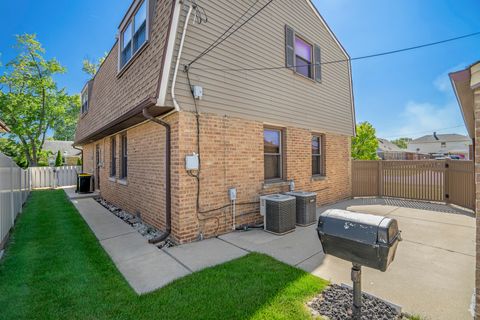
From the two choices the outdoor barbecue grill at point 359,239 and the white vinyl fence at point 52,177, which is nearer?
the outdoor barbecue grill at point 359,239

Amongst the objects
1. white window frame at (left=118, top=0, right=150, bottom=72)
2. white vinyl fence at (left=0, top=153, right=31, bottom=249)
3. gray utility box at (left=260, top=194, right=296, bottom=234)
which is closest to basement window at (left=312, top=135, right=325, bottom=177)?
gray utility box at (left=260, top=194, right=296, bottom=234)

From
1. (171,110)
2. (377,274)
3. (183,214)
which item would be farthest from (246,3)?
(377,274)

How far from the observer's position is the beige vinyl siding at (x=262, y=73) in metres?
5.04

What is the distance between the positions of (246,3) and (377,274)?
654cm

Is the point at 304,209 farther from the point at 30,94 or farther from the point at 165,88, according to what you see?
the point at 30,94

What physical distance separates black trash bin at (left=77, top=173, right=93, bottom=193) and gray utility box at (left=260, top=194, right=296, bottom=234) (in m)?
10.3

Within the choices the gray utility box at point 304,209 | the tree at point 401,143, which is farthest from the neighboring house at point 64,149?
the tree at point 401,143

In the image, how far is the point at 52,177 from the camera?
619 inches

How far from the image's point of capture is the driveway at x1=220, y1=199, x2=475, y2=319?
2.78 meters

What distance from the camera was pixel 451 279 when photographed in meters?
3.26

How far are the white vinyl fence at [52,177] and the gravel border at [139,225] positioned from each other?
10535mm

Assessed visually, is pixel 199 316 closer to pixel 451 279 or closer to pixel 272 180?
pixel 451 279

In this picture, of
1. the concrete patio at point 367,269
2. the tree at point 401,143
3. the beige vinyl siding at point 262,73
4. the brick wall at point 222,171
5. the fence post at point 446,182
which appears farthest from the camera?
the tree at point 401,143

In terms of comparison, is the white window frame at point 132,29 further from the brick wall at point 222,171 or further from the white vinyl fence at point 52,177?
the white vinyl fence at point 52,177
